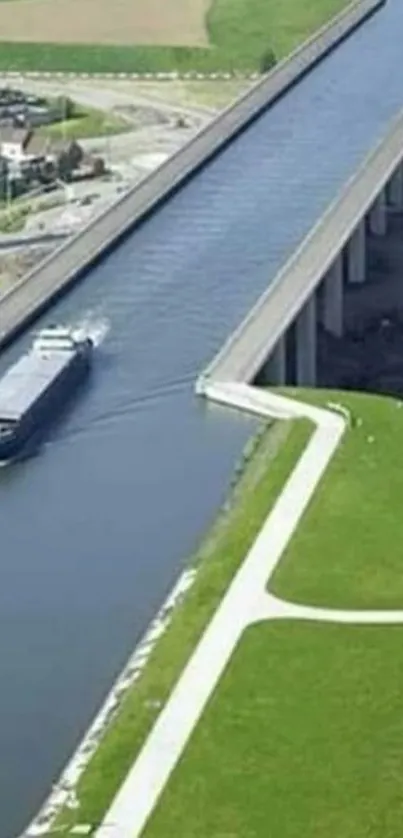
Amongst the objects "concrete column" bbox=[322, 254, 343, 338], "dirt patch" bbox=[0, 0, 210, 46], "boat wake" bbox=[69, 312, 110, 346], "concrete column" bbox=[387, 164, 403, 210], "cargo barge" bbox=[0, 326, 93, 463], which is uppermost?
"cargo barge" bbox=[0, 326, 93, 463]

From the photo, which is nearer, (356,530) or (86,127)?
(356,530)

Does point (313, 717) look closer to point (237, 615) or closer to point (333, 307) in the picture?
point (237, 615)

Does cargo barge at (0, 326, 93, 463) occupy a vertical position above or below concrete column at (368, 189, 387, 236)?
above

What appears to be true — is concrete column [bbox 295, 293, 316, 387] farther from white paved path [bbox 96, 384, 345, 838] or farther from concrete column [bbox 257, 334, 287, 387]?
white paved path [bbox 96, 384, 345, 838]

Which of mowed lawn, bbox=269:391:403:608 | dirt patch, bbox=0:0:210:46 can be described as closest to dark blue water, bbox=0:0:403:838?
mowed lawn, bbox=269:391:403:608

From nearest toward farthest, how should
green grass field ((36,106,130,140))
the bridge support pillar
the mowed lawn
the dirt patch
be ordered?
the mowed lawn < the bridge support pillar < green grass field ((36,106,130,140)) < the dirt patch

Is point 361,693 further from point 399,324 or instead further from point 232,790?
point 399,324

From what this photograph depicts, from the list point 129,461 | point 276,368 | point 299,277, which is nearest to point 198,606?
point 129,461
